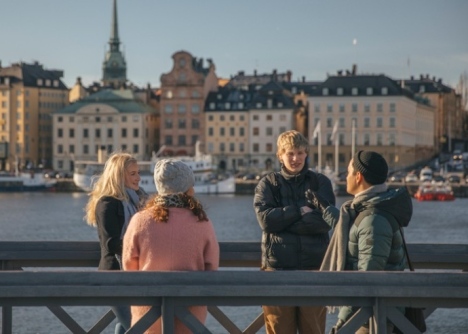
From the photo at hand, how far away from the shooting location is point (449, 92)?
5955 inches

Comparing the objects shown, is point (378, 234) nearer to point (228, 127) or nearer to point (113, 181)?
point (113, 181)

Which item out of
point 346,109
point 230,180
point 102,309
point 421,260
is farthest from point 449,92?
point 421,260

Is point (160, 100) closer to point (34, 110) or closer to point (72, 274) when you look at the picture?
point (34, 110)

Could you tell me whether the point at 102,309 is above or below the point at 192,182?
below

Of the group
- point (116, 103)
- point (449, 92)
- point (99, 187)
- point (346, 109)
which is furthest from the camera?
point (449, 92)

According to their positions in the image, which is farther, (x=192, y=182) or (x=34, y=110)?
(x=34, y=110)

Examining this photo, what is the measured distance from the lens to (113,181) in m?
7.18

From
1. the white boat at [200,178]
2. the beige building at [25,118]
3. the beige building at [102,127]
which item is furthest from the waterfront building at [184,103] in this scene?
the beige building at [25,118]

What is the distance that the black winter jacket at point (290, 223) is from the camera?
7.02 meters

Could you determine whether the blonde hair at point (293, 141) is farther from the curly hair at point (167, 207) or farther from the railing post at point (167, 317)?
the railing post at point (167, 317)

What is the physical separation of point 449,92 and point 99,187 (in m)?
147

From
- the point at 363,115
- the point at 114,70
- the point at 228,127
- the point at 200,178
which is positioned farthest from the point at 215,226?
the point at 114,70

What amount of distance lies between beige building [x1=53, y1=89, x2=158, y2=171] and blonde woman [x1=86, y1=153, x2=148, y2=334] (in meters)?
119

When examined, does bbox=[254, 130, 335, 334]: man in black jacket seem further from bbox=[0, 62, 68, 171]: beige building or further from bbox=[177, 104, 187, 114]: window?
bbox=[0, 62, 68, 171]: beige building
